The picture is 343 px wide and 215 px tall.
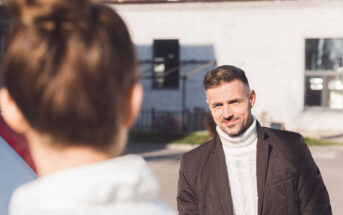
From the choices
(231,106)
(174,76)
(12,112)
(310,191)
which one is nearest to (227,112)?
(231,106)

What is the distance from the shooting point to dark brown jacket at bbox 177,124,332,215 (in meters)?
2.82

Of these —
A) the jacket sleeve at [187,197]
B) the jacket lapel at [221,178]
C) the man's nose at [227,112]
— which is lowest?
the jacket sleeve at [187,197]

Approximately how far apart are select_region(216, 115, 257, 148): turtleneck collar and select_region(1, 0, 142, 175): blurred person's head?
1920 millimetres

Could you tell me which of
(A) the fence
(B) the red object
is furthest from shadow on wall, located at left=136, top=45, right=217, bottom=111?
(B) the red object

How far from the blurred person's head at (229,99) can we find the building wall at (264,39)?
59.1 feet

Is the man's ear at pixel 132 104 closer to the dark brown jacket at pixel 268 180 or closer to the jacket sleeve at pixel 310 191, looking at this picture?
the dark brown jacket at pixel 268 180

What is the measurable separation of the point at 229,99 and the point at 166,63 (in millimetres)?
20155

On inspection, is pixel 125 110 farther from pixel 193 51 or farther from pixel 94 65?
pixel 193 51

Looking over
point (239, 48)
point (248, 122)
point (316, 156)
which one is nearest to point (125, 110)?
point (248, 122)

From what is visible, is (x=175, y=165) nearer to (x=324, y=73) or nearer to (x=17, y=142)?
(x=17, y=142)

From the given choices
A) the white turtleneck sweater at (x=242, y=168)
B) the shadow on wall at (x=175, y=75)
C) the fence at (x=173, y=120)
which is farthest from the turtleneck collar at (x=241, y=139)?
the shadow on wall at (x=175, y=75)

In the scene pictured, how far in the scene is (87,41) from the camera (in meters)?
1.07

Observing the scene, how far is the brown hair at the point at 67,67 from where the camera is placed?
1053 millimetres

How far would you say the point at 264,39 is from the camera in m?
21.4
